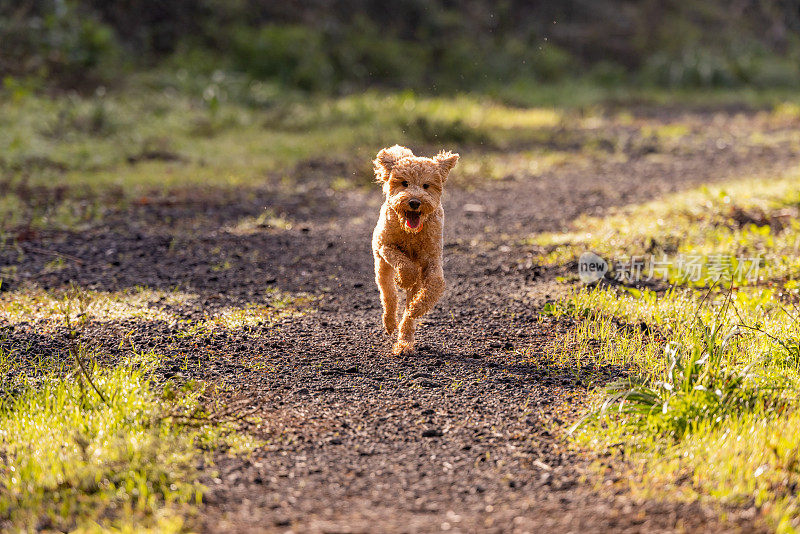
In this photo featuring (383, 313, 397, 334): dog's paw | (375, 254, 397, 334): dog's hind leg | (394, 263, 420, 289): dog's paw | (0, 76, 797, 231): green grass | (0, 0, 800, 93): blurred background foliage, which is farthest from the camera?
(0, 0, 800, 93): blurred background foliage

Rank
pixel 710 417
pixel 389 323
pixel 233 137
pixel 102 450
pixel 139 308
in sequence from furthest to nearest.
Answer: pixel 233 137 < pixel 139 308 < pixel 389 323 < pixel 710 417 < pixel 102 450

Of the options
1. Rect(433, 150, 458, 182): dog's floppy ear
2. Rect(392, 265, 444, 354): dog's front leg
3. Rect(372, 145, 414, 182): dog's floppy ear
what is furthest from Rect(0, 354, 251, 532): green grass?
Rect(433, 150, 458, 182): dog's floppy ear

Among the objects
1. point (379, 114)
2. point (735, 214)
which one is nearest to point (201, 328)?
point (735, 214)

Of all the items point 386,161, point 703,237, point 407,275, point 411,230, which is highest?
point 386,161

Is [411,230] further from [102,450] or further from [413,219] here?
[102,450]

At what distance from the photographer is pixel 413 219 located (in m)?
4.64

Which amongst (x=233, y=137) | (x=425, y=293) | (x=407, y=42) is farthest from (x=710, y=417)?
(x=407, y=42)

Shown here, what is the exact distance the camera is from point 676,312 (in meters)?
5.93

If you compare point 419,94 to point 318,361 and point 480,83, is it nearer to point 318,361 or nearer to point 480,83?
Result: point 480,83

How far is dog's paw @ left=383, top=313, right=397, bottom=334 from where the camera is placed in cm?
548

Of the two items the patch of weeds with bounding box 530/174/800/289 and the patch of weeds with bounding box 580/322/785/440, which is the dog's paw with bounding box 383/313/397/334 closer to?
the patch of weeds with bounding box 580/322/785/440

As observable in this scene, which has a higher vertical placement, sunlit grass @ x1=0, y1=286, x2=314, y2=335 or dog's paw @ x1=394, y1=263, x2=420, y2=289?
dog's paw @ x1=394, y1=263, x2=420, y2=289

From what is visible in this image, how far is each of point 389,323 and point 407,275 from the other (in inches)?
25.3

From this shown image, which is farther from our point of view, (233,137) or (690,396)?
(233,137)
